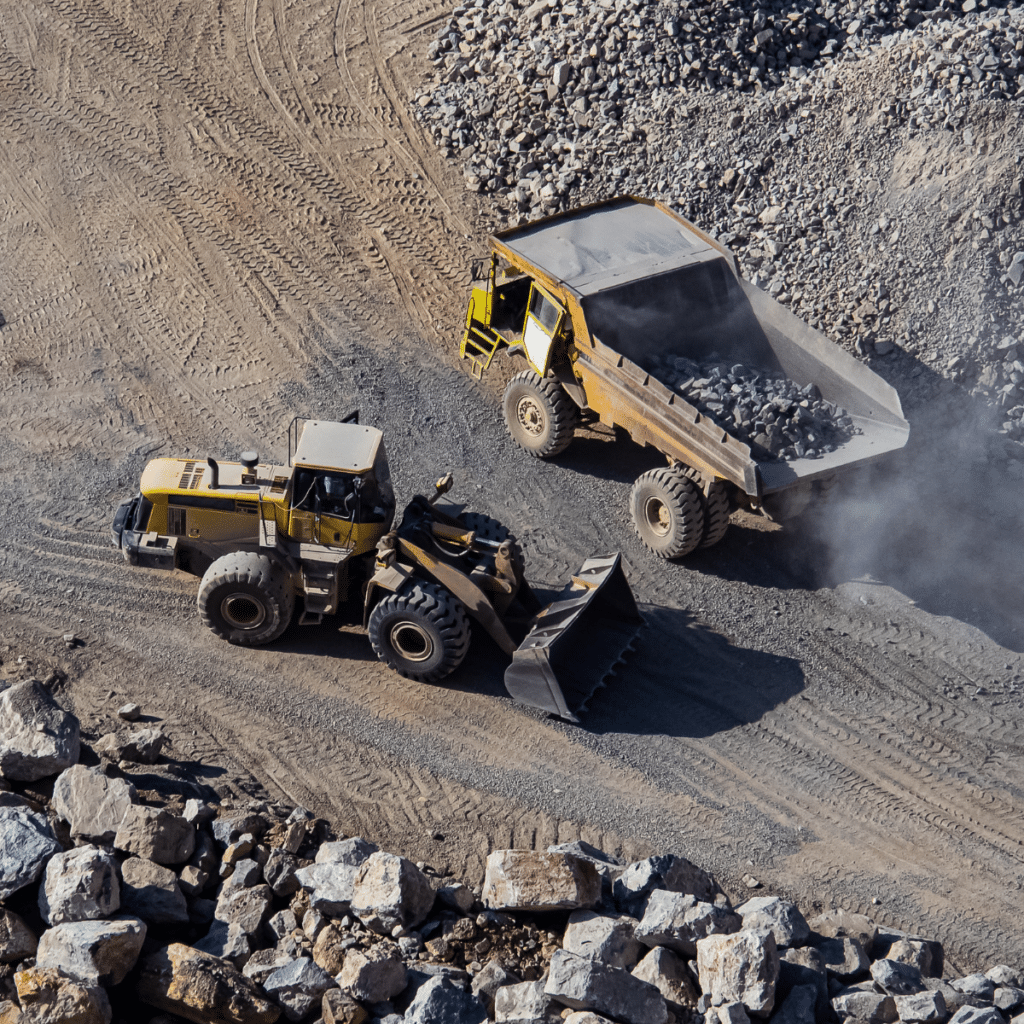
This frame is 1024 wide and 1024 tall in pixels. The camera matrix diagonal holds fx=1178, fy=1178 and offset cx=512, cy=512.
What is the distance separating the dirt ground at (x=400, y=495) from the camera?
9555mm

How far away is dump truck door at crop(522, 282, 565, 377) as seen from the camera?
12680mm

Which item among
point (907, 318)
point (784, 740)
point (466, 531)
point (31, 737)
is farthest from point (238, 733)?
point (907, 318)

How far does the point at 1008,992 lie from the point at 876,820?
1.96 metres

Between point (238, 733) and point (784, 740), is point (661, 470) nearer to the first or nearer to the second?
point (784, 740)

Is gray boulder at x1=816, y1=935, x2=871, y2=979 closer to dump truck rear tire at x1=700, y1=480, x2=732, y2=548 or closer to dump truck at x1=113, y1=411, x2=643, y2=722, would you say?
dump truck at x1=113, y1=411, x2=643, y2=722

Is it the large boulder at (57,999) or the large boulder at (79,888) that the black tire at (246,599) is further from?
the large boulder at (57,999)

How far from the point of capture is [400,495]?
12992 millimetres

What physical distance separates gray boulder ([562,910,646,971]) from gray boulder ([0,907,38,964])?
3370mm

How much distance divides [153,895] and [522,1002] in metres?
2.56

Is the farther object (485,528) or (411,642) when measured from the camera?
(485,528)

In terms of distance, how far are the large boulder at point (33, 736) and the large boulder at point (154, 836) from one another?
975mm

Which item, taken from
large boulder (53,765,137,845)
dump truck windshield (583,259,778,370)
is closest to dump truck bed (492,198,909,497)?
dump truck windshield (583,259,778,370)

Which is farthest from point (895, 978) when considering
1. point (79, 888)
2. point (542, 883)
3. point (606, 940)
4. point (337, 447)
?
point (337, 447)

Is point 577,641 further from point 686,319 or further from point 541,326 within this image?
point 686,319
